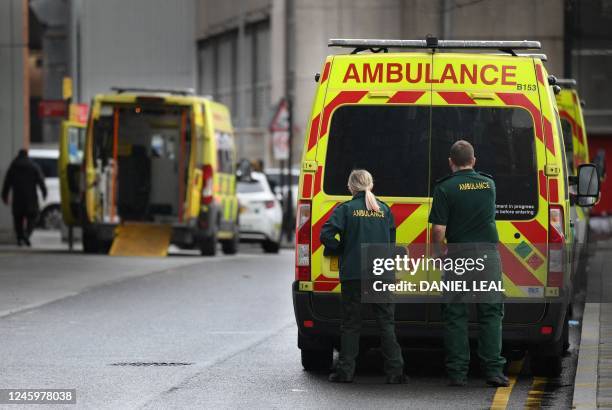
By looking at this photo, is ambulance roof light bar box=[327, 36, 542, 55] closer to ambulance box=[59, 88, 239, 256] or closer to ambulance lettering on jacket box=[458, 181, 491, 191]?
ambulance lettering on jacket box=[458, 181, 491, 191]

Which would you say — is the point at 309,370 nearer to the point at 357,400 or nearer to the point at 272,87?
the point at 357,400

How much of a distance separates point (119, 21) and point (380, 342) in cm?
3424

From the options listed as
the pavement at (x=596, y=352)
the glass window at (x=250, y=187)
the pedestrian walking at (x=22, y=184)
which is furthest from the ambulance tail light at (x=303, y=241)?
the glass window at (x=250, y=187)

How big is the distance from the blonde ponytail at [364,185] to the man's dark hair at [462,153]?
0.59 m

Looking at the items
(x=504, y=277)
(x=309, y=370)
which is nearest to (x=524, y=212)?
(x=504, y=277)

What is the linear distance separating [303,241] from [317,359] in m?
1.11

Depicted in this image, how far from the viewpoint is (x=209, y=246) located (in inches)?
1048

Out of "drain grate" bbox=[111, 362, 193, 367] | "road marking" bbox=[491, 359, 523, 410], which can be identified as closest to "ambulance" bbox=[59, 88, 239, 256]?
"drain grate" bbox=[111, 362, 193, 367]

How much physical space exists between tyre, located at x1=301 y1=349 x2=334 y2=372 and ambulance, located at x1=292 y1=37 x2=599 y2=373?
488 mm

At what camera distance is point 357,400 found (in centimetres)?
1040

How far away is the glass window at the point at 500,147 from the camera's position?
11086 mm

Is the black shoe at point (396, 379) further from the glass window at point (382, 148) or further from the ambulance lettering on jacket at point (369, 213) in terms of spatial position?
the glass window at point (382, 148)

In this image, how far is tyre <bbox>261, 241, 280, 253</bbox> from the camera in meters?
30.6

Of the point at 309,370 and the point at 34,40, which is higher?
the point at 34,40
